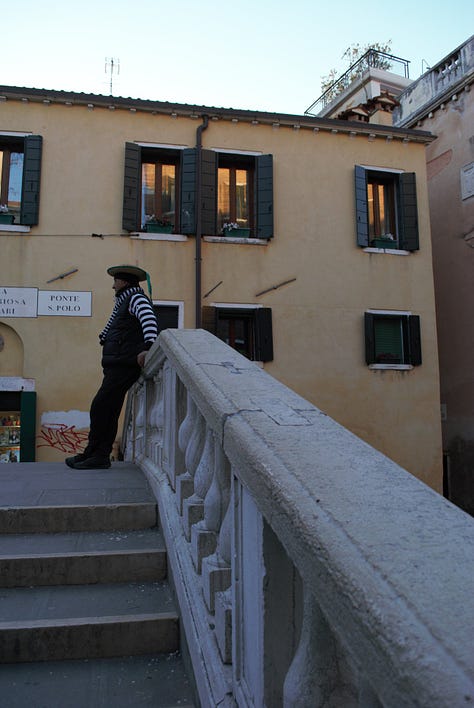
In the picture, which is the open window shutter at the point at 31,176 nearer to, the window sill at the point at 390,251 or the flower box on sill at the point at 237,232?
the flower box on sill at the point at 237,232

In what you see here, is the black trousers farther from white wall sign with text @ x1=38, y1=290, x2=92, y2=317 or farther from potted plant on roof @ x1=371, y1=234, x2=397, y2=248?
potted plant on roof @ x1=371, y1=234, x2=397, y2=248

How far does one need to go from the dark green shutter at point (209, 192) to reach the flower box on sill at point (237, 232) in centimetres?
28

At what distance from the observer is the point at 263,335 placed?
32.6 feet

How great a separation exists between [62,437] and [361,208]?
6.79 m

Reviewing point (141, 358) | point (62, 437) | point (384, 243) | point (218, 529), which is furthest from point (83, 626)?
point (384, 243)

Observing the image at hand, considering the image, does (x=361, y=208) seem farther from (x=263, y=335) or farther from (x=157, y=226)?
(x=157, y=226)

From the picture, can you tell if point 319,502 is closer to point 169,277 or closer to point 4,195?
point 169,277

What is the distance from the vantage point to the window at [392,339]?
10.4 metres

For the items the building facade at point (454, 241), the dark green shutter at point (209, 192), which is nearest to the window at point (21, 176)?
the dark green shutter at point (209, 192)

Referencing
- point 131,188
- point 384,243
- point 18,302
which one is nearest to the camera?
point 18,302

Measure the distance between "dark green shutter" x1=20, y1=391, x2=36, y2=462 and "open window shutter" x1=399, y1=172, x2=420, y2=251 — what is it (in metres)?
7.36

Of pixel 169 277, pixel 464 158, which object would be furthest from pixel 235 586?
pixel 464 158

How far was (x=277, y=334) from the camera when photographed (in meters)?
10.1

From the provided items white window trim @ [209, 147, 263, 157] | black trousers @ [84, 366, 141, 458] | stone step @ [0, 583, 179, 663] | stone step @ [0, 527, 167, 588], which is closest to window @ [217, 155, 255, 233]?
white window trim @ [209, 147, 263, 157]
